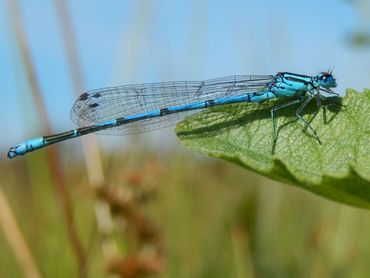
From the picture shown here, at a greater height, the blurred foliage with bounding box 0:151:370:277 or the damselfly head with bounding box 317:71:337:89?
the damselfly head with bounding box 317:71:337:89

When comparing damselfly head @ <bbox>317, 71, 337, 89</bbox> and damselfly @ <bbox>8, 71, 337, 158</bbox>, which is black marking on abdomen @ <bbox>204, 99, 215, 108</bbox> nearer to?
damselfly @ <bbox>8, 71, 337, 158</bbox>

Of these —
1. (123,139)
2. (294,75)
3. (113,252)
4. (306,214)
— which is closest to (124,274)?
(113,252)

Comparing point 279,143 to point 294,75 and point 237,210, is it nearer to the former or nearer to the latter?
point 294,75

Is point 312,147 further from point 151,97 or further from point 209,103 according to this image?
point 151,97

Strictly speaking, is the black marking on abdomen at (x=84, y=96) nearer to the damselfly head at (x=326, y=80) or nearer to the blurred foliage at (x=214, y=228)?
the blurred foliage at (x=214, y=228)

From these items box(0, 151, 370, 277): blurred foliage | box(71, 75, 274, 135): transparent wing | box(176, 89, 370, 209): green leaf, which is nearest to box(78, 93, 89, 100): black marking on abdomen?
box(71, 75, 274, 135): transparent wing

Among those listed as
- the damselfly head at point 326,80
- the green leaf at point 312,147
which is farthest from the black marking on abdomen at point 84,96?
the green leaf at point 312,147
